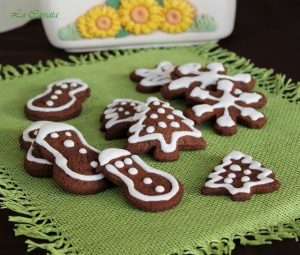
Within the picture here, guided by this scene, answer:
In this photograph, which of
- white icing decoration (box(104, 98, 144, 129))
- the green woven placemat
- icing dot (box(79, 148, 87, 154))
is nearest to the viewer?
the green woven placemat

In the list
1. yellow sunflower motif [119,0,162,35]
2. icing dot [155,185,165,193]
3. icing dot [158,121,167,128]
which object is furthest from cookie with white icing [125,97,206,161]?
yellow sunflower motif [119,0,162,35]

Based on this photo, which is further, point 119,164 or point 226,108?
point 226,108

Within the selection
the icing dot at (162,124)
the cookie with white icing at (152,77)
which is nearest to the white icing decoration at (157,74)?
the cookie with white icing at (152,77)

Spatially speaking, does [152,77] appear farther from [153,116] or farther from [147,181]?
[147,181]

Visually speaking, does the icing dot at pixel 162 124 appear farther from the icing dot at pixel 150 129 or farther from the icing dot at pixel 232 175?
the icing dot at pixel 232 175

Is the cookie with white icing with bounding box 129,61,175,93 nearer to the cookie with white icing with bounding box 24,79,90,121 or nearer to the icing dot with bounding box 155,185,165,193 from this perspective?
the cookie with white icing with bounding box 24,79,90,121

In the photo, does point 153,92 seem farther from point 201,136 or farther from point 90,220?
point 90,220

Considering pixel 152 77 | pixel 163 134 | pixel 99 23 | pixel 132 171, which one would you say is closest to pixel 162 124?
pixel 163 134
